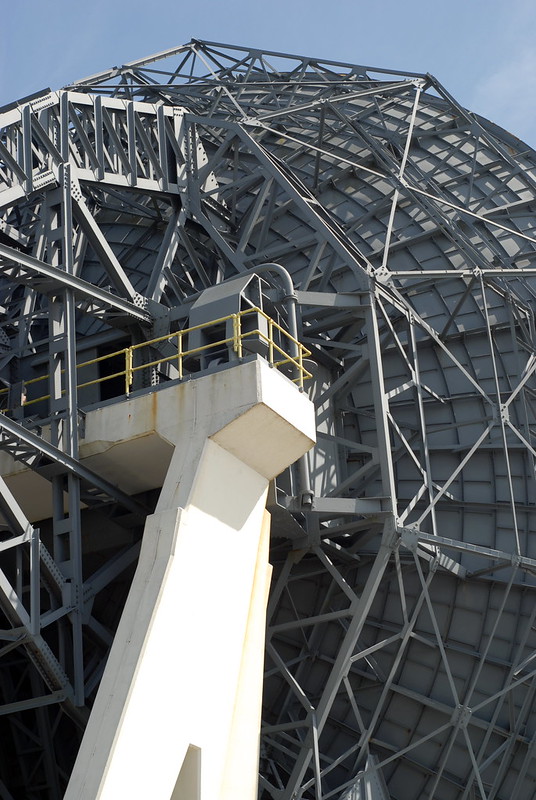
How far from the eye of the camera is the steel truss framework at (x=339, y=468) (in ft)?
66.7

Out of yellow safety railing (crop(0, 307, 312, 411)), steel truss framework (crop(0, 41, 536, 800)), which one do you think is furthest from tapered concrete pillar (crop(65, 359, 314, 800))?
steel truss framework (crop(0, 41, 536, 800))

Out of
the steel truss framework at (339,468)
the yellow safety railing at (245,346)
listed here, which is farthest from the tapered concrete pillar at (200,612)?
the steel truss framework at (339,468)

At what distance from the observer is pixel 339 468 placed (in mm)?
23656

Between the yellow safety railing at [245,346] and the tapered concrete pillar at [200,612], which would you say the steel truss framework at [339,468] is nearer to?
the yellow safety railing at [245,346]

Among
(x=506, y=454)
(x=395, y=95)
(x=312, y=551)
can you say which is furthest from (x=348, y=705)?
(x=395, y=95)

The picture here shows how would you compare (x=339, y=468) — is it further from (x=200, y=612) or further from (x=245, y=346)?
(x=200, y=612)

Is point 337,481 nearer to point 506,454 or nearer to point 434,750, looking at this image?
point 506,454

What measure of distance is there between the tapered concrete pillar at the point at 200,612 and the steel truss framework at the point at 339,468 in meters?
2.23

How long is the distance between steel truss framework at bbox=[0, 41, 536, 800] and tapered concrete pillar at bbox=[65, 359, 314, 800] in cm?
223

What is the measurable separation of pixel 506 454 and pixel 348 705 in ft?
19.8

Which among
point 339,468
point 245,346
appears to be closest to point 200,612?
point 245,346

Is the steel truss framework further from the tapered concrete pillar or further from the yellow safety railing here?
the tapered concrete pillar

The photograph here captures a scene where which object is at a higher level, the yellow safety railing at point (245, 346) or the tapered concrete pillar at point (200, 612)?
the yellow safety railing at point (245, 346)

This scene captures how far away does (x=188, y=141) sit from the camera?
26312 mm
